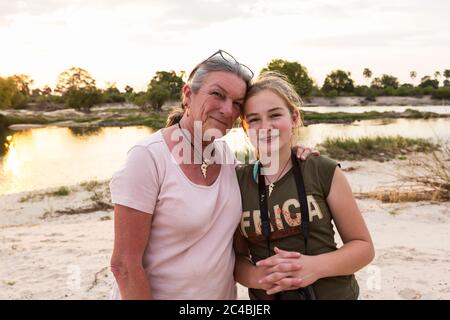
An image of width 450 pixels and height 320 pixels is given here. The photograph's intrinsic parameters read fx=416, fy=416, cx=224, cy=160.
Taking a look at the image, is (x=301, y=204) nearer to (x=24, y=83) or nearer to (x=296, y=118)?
(x=296, y=118)

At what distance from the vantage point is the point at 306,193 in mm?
1892

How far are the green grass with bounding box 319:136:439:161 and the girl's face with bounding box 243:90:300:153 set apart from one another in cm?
1308

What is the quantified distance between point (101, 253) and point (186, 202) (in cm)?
438

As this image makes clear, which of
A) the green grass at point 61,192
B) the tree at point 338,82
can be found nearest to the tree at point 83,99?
the tree at point 338,82

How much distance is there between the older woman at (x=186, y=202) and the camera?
5.71ft

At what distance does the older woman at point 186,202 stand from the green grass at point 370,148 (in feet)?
43.5

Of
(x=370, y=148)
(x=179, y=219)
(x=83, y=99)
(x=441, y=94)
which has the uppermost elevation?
(x=441, y=94)

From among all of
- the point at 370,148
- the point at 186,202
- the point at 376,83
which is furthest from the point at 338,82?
the point at 186,202

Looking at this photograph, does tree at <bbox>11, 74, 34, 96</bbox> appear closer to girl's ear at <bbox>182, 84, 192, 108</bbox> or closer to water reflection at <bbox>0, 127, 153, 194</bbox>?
water reflection at <bbox>0, 127, 153, 194</bbox>

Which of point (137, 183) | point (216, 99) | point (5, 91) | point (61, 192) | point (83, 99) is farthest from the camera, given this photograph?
point (83, 99)

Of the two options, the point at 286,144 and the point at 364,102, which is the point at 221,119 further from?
the point at 364,102

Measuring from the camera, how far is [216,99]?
196 centimetres

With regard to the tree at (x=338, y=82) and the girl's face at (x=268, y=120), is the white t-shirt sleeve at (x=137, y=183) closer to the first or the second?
the girl's face at (x=268, y=120)
